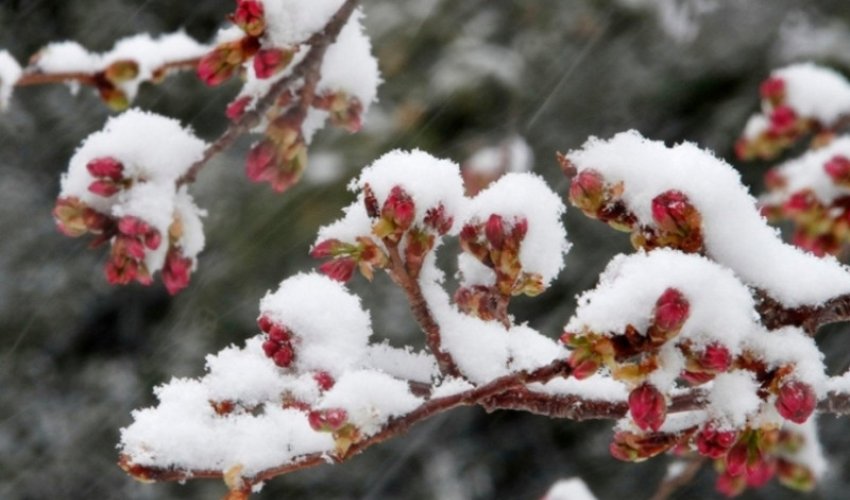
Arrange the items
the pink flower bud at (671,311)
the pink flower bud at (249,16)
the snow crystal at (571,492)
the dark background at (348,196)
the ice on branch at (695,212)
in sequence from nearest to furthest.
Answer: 1. the pink flower bud at (671,311)
2. the ice on branch at (695,212)
3. the pink flower bud at (249,16)
4. the snow crystal at (571,492)
5. the dark background at (348,196)

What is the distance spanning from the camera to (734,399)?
0.96 m

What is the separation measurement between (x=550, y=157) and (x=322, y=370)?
324 cm

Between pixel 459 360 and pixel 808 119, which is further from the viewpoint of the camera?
pixel 808 119

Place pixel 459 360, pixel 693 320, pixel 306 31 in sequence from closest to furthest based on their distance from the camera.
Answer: pixel 693 320
pixel 459 360
pixel 306 31

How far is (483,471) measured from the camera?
15.6 feet

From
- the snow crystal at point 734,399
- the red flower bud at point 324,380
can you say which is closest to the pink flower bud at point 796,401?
the snow crystal at point 734,399

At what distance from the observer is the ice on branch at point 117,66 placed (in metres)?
1.76

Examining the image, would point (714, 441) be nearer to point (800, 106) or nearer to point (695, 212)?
point (695, 212)

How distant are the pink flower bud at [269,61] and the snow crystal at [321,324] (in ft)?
1.27

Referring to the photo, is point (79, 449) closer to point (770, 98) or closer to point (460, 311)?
point (770, 98)

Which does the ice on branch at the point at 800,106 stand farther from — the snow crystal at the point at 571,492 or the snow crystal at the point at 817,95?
the snow crystal at the point at 571,492

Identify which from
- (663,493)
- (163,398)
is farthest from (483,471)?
(163,398)

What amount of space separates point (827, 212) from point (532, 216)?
131cm

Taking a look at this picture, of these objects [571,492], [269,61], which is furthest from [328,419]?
[571,492]
